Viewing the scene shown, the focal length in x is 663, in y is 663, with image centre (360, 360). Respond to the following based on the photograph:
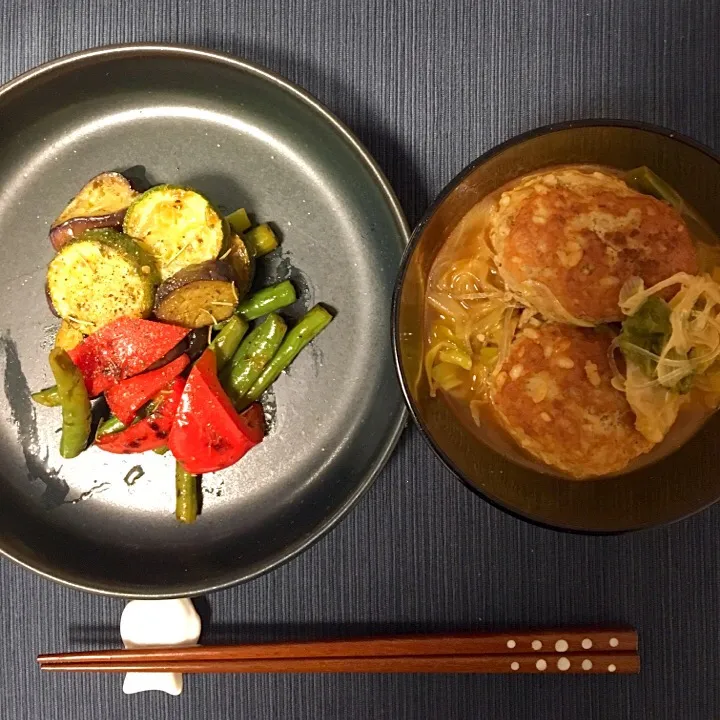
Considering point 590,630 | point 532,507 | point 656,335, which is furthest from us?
point 590,630

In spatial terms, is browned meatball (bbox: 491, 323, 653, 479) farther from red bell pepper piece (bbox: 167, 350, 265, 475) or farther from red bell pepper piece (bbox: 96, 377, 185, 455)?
red bell pepper piece (bbox: 96, 377, 185, 455)

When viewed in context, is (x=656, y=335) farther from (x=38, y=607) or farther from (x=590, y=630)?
(x=38, y=607)

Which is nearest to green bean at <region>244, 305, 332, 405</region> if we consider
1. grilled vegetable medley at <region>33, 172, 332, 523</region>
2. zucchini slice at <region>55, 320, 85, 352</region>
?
grilled vegetable medley at <region>33, 172, 332, 523</region>

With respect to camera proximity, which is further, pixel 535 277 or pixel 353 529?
pixel 353 529

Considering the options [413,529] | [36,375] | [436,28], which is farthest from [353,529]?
[436,28]

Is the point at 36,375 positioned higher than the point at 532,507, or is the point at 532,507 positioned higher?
the point at 36,375

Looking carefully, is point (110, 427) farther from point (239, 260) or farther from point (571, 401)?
point (571, 401)
